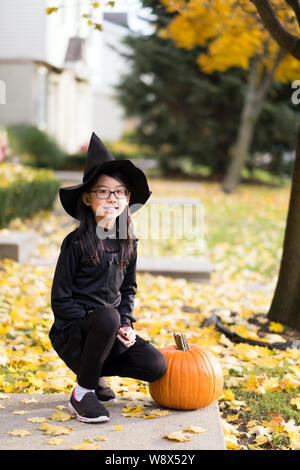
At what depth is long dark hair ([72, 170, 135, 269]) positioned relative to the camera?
299 centimetres

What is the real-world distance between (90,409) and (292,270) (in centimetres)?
248

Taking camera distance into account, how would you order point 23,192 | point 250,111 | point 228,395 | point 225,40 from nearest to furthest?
point 228,395
point 23,192
point 225,40
point 250,111

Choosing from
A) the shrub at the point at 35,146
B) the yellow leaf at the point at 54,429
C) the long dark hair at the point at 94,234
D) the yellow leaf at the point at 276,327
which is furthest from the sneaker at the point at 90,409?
the shrub at the point at 35,146

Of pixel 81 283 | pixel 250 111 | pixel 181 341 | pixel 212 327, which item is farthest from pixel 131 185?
pixel 250 111

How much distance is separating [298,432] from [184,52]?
52.8 feet

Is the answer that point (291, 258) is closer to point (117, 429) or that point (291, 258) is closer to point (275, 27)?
point (275, 27)

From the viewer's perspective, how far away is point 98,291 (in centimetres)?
302

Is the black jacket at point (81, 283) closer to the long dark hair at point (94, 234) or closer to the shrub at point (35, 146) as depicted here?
the long dark hair at point (94, 234)

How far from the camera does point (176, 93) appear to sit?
18.5 metres

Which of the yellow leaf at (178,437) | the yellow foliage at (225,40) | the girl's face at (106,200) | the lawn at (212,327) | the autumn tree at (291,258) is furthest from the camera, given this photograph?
the yellow foliage at (225,40)

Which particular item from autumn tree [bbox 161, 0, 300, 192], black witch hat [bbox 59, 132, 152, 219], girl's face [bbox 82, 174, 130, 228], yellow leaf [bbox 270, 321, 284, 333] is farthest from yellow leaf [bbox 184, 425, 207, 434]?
autumn tree [bbox 161, 0, 300, 192]

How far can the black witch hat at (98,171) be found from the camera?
9.75ft

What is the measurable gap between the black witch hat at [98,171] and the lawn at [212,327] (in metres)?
1.12

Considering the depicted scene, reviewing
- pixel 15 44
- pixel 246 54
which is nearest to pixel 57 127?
pixel 15 44
